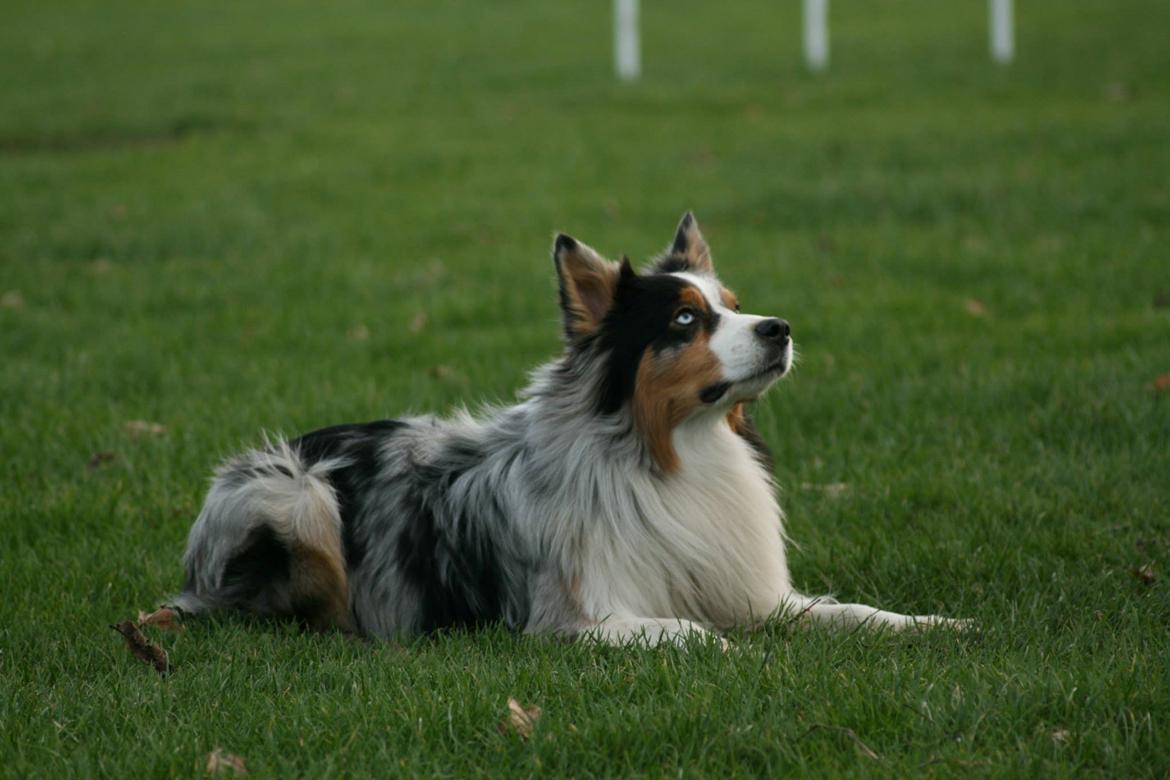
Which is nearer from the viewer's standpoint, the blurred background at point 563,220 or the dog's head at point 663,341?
the dog's head at point 663,341

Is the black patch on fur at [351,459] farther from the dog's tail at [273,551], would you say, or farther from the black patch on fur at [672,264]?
the black patch on fur at [672,264]

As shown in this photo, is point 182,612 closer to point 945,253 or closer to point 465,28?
point 945,253

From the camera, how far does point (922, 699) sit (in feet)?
13.5

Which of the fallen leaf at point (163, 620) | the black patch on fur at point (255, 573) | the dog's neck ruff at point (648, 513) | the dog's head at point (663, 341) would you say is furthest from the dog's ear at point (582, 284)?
the fallen leaf at point (163, 620)

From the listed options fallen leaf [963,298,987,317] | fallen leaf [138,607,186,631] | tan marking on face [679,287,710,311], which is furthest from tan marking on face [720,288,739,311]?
fallen leaf [963,298,987,317]

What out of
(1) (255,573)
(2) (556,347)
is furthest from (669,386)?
(2) (556,347)

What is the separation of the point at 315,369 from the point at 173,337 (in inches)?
59.5

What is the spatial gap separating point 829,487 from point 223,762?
364 centimetres

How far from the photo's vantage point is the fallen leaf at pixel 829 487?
677 centimetres

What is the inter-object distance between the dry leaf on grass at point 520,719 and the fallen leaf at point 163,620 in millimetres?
1672

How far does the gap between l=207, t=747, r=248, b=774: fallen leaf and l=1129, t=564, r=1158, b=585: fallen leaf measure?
3500 millimetres

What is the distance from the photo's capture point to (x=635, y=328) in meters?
5.18

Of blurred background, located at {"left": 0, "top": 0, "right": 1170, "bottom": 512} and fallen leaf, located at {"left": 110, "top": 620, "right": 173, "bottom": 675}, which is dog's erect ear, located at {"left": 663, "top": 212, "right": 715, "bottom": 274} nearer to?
blurred background, located at {"left": 0, "top": 0, "right": 1170, "bottom": 512}

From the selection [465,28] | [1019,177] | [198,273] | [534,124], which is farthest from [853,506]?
[465,28]
